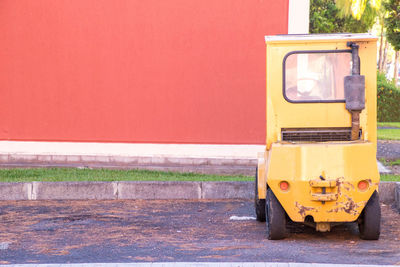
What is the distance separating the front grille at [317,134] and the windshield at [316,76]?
0.30 m

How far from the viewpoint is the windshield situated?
24.7 ft

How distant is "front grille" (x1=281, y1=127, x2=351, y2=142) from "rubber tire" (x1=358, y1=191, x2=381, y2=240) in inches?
27.7

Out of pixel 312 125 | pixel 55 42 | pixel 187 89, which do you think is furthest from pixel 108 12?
pixel 312 125

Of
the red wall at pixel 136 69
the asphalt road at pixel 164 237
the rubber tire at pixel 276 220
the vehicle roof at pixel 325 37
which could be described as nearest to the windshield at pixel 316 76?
the vehicle roof at pixel 325 37

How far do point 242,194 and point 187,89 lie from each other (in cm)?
440

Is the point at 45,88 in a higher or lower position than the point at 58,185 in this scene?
higher

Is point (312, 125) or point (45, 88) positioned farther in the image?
point (45, 88)

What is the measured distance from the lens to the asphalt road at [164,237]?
21.0ft

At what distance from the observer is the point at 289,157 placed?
7.07 m

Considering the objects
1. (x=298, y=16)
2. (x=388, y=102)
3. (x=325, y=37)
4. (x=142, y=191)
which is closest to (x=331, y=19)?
(x=388, y=102)

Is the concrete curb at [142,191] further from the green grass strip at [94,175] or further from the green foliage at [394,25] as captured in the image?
the green foliage at [394,25]

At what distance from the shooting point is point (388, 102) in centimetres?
3284

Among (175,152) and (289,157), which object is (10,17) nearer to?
(175,152)

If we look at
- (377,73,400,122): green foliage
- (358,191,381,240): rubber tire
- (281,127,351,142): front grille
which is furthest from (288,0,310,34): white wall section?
(377,73,400,122): green foliage
